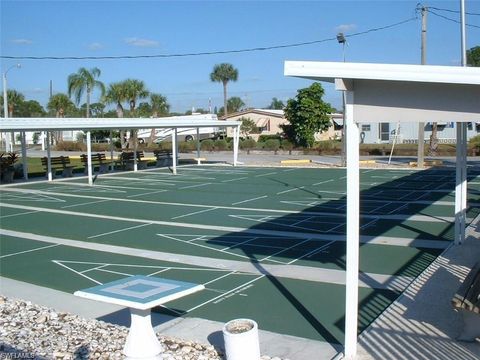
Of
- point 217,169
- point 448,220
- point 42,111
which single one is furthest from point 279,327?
point 42,111

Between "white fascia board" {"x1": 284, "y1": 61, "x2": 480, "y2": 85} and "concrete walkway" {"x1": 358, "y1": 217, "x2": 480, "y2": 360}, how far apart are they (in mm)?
2897

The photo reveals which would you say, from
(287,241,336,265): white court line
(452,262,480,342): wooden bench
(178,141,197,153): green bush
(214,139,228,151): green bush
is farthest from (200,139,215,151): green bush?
(452,262,480,342): wooden bench

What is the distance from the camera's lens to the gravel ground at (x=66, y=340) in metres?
6.28

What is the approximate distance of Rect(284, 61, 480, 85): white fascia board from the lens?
5.09 m

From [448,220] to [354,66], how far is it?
10152 millimetres

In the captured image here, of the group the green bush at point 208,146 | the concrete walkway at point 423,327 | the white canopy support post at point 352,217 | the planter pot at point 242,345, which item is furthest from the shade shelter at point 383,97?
the green bush at point 208,146

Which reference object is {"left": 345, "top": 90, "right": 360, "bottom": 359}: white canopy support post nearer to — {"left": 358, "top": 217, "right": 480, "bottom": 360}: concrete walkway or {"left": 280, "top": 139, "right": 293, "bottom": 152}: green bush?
{"left": 358, "top": 217, "right": 480, "bottom": 360}: concrete walkway

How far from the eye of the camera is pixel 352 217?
6.03 metres

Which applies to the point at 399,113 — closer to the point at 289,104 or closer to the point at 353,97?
the point at 353,97

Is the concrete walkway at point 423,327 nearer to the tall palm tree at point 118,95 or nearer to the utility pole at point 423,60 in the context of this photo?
the utility pole at point 423,60

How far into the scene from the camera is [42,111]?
11719cm

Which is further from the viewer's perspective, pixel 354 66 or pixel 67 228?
pixel 67 228

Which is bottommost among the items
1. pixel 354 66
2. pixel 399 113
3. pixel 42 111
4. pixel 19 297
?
pixel 19 297

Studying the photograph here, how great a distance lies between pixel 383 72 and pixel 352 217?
156 centimetres
